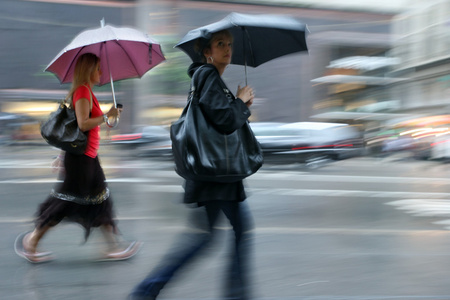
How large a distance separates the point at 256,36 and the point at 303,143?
9954mm

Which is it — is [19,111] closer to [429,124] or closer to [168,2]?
[168,2]

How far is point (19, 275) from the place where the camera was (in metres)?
3.51

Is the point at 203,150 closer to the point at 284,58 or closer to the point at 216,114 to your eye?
the point at 216,114

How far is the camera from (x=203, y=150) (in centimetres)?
244

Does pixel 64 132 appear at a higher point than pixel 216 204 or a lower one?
higher

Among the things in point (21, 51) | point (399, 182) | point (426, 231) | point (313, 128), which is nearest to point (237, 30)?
point (426, 231)

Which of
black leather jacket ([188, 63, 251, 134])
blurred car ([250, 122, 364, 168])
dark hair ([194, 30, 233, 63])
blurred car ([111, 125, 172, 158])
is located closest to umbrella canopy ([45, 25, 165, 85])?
dark hair ([194, 30, 233, 63])

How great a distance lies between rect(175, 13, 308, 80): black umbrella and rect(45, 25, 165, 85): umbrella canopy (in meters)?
0.73

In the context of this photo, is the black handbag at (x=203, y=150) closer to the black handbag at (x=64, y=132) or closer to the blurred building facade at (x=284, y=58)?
the black handbag at (x=64, y=132)

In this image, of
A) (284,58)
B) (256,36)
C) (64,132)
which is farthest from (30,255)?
(284,58)

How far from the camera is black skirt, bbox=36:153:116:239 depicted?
355 centimetres

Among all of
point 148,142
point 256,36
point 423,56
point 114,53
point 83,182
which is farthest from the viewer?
point 423,56

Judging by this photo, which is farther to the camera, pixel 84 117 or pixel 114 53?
pixel 114 53

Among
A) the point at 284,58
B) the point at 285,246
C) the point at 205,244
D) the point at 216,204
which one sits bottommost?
the point at 285,246
